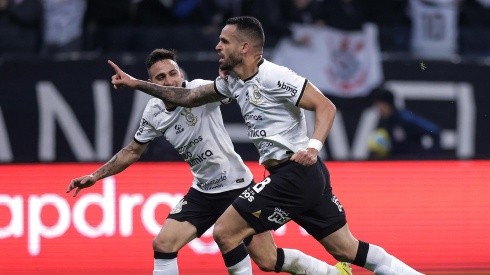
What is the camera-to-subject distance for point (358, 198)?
10.4 metres

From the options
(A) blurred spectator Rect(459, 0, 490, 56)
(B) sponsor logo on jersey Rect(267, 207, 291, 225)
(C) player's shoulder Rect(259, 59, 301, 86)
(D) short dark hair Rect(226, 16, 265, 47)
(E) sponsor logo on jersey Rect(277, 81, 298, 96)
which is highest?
(D) short dark hair Rect(226, 16, 265, 47)

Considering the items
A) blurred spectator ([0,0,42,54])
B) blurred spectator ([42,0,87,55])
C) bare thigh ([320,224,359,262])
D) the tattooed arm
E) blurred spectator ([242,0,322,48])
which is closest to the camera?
bare thigh ([320,224,359,262])

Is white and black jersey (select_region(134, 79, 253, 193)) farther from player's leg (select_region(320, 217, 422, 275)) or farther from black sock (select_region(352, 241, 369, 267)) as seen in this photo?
black sock (select_region(352, 241, 369, 267))

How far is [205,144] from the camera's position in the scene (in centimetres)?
834

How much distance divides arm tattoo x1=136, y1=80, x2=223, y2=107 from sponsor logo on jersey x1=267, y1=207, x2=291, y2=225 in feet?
2.81

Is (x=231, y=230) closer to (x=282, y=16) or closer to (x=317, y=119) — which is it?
(x=317, y=119)

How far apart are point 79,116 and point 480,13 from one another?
5.37m

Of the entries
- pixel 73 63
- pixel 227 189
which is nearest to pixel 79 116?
pixel 73 63

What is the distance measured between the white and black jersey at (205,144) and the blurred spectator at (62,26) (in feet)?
18.9

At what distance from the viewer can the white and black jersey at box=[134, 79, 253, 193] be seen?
8336 mm

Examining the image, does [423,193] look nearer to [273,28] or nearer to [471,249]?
[471,249]

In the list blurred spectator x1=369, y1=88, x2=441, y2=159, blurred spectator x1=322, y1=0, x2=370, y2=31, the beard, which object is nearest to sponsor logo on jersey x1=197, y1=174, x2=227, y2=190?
the beard

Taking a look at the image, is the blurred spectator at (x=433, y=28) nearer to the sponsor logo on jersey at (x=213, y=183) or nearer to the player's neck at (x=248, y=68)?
the sponsor logo on jersey at (x=213, y=183)

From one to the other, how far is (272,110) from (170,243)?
1310 millimetres
